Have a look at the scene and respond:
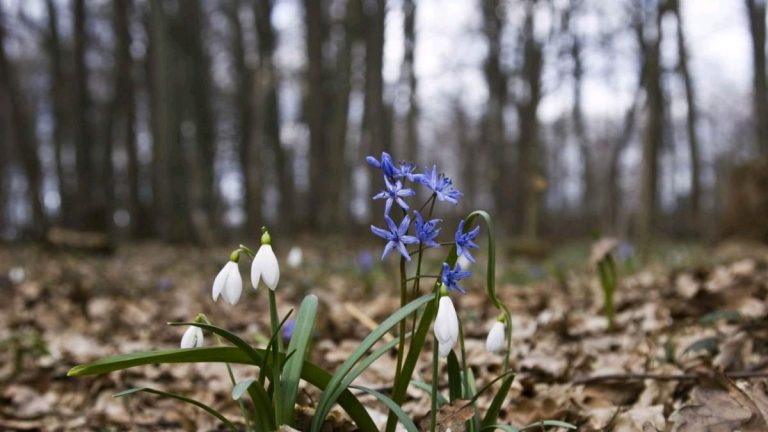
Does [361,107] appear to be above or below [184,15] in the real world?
below

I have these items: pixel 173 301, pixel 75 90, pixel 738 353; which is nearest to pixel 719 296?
pixel 738 353

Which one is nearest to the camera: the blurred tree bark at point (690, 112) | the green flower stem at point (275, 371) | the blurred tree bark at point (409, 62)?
the green flower stem at point (275, 371)

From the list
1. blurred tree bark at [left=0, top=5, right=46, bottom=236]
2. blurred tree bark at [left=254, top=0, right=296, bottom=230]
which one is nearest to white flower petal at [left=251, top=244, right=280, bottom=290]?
blurred tree bark at [left=0, top=5, right=46, bottom=236]

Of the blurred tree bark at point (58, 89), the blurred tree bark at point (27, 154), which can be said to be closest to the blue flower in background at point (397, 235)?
the blurred tree bark at point (27, 154)

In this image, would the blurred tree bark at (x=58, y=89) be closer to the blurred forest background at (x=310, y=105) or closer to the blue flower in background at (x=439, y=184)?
the blurred forest background at (x=310, y=105)

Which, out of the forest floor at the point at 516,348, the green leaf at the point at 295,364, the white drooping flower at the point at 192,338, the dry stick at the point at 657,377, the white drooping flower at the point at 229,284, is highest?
the white drooping flower at the point at 229,284

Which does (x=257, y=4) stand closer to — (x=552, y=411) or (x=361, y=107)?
(x=361, y=107)
